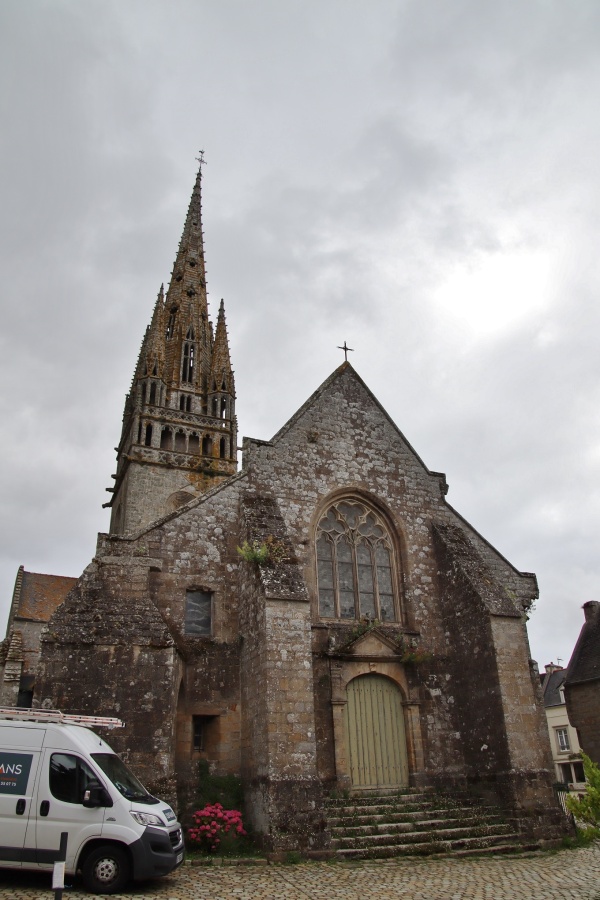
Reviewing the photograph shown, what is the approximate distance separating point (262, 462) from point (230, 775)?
5.73 m

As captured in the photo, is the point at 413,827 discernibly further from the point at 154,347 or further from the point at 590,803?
the point at 154,347

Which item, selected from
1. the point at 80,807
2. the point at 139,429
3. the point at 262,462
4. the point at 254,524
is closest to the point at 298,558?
the point at 254,524

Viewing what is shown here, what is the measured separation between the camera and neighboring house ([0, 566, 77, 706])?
22969 mm

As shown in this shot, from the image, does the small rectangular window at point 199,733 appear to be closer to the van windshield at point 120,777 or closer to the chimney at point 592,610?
the van windshield at point 120,777

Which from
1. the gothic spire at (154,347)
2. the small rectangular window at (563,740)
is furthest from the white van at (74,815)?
the small rectangular window at (563,740)

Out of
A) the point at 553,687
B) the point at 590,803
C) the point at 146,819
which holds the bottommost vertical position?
the point at 590,803

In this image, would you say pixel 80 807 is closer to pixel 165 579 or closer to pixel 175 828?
pixel 175 828

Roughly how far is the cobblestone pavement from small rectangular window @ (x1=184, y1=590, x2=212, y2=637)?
13.1 feet

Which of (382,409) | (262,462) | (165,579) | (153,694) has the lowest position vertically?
(153,694)

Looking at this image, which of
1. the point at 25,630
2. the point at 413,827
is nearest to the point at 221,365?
the point at 25,630

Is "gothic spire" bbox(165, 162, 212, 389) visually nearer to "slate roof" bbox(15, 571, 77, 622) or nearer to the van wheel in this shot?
"slate roof" bbox(15, 571, 77, 622)

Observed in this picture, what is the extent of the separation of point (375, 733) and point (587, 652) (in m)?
13.2

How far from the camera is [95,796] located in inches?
273

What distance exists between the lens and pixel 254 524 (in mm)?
12156
